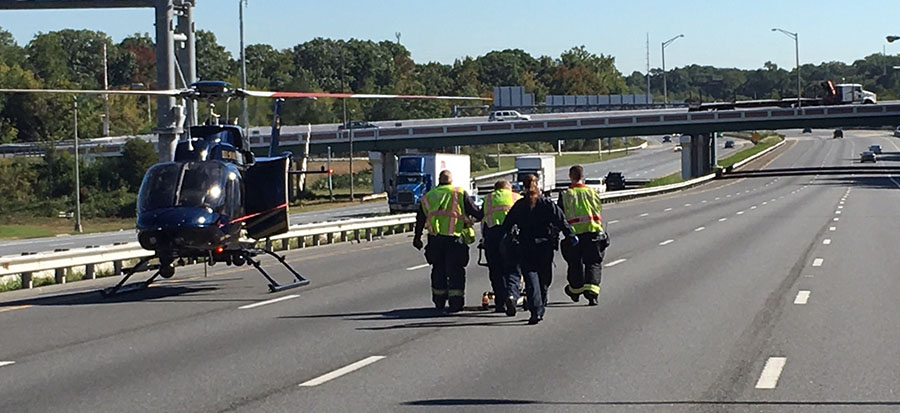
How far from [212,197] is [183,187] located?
0.43 m

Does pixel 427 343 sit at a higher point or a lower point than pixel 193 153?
lower

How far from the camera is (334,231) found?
34.8m

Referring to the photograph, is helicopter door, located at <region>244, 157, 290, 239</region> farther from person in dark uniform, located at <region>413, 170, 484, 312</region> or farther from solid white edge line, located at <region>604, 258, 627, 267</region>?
solid white edge line, located at <region>604, 258, 627, 267</region>

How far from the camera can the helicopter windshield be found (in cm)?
1948

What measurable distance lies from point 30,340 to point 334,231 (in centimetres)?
1972

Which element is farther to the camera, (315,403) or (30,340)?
(30,340)

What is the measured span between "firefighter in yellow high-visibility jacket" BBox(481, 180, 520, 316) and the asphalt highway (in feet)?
0.88

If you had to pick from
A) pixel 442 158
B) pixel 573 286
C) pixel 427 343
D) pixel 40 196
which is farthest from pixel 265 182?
pixel 40 196

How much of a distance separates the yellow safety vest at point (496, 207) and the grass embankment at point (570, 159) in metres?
110

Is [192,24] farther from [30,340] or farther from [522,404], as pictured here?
[522,404]

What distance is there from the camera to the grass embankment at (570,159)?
13905cm

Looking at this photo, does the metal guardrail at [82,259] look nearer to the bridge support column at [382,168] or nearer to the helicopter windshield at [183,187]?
the helicopter windshield at [183,187]

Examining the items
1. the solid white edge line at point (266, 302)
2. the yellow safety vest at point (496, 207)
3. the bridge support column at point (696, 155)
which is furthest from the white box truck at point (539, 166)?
the yellow safety vest at point (496, 207)

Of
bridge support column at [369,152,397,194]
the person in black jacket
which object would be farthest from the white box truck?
the person in black jacket
